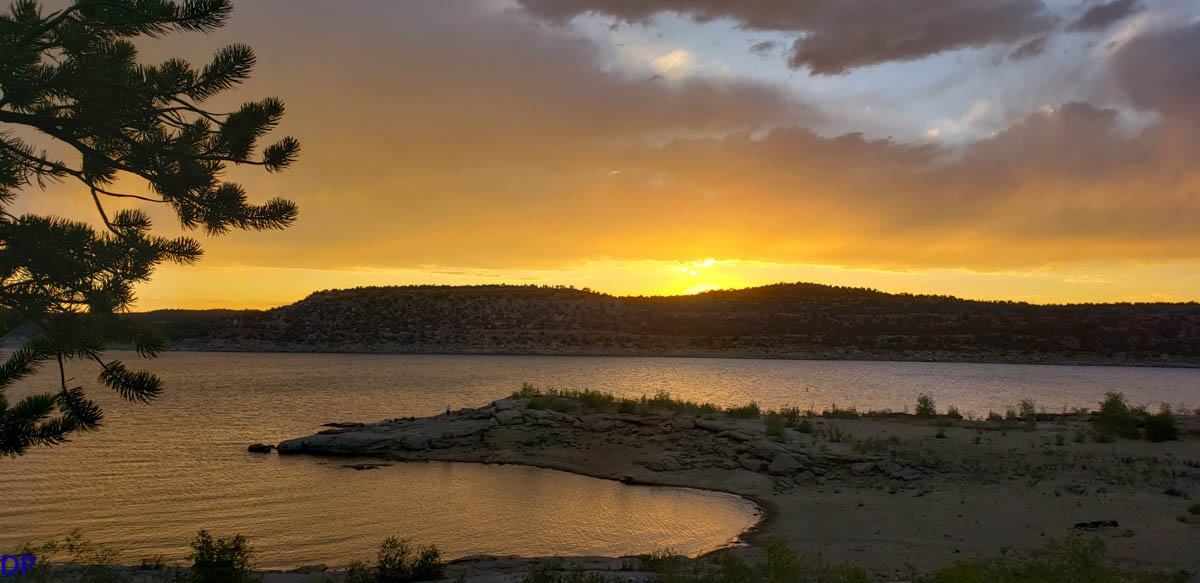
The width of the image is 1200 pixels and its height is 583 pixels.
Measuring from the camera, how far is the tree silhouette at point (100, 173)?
5.46 m

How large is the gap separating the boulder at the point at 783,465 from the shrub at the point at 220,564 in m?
12.8

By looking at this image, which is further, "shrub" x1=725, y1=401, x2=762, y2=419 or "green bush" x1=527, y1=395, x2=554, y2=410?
"green bush" x1=527, y1=395, x2=554, y2=410

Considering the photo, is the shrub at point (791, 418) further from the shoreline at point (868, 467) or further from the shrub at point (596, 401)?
the shrub at point (596, 401)

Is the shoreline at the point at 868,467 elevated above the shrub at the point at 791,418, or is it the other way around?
the shrub at the point at 791,418

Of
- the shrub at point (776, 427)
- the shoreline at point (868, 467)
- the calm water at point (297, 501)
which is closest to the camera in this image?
the shoreline at point (868, 467)

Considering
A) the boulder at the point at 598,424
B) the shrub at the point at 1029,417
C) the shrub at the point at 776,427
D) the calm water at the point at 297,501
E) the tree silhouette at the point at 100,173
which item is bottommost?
the calm water at the point at 297,501

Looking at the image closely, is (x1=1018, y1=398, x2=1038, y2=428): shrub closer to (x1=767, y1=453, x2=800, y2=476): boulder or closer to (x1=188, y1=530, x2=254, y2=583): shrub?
(x1=767, y1=453, x2=800, y2=476): boulder

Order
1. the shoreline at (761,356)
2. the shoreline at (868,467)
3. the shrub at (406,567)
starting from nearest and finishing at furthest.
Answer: the shrub at (406,567), the shoreline at (868,467), the shoreline at (761,356)

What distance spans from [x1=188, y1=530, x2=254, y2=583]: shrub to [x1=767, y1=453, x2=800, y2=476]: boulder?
1282cm

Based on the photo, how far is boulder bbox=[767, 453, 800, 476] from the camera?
18.5 m

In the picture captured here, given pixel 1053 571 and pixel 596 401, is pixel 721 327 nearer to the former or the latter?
pixel 596 401

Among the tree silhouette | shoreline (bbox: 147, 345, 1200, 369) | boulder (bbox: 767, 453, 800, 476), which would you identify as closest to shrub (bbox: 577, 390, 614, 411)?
boulder (bbox: 767, 453, 800, 476)

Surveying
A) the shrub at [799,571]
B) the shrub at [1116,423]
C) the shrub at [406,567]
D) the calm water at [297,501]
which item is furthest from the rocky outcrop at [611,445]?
the shrub at [406,567]

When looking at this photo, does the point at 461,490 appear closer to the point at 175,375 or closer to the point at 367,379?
the point at 367,379
